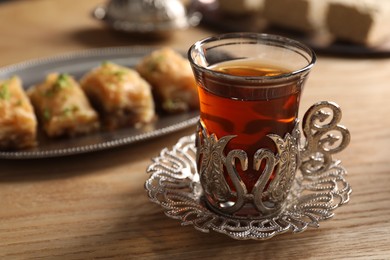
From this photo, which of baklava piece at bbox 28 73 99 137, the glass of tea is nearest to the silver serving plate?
baklava piece at bbox 28 73 99 137

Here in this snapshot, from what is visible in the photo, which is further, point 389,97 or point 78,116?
point 389,97

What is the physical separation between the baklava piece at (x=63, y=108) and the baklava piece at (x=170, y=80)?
182 mm

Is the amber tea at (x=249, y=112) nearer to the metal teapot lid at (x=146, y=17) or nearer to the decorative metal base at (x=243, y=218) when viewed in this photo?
the decorative metal base at (x=243, y=218)

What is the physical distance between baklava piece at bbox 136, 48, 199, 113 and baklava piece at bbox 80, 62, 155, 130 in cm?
4

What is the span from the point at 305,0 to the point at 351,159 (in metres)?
0.81

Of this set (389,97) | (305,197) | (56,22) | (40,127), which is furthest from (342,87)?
(56,22)

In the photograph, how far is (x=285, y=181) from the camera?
88 cm

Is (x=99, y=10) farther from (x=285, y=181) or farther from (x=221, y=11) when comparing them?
(x=285, y=181)

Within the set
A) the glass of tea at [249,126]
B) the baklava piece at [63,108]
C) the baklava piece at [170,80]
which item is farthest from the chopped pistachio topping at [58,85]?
the glass of tea at [249,126]

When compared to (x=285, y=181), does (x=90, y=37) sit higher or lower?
lower

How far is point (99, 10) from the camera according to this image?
1882 mm

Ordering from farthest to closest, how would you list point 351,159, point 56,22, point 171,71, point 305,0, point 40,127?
A: point 56,22 < point 305,0 < point 171,71 < point 40,127 < point 351,159

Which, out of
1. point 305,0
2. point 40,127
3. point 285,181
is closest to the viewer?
point 285,181

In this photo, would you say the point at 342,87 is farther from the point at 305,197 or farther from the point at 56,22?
the point at 56,22
